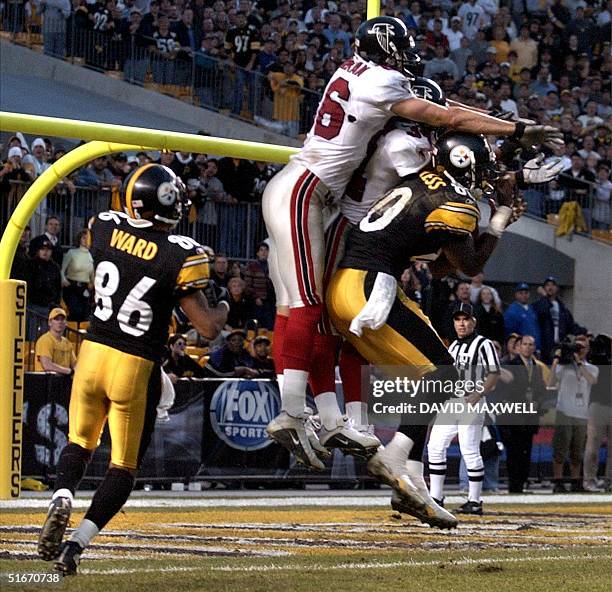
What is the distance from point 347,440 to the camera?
6.69 meters

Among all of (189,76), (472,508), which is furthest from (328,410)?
(189,76)

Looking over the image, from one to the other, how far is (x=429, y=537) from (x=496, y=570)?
1950 millimetres

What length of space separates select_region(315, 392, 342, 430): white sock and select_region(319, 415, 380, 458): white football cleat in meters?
0.02

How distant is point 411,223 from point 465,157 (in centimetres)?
39

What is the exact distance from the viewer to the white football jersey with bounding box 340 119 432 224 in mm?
6703

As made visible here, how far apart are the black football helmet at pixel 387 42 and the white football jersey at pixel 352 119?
6 centimetres

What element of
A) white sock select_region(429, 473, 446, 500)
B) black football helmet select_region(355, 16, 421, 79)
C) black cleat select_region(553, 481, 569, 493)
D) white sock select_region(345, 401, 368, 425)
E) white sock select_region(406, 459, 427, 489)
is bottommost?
black cleat select_region(553, 481, 569, 493)

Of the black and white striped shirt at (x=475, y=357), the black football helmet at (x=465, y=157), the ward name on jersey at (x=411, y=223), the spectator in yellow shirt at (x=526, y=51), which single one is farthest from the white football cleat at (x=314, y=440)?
the spectator in yellow shirt at (x=526, y=51)

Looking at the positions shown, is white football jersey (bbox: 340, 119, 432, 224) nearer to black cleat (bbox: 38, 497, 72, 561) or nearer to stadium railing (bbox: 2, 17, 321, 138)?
black cleat (bbox: 38, 497, 72, 561)

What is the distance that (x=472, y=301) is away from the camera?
51.9 ft

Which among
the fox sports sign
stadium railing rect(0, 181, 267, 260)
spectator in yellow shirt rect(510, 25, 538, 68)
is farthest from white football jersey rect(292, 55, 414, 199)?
spectator in yellow shirt rect(510, 25, 538, 68)

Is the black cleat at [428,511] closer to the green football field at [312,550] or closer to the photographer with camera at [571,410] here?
the green football field at [312,550]

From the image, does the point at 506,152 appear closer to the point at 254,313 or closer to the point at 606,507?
the point at 606,507

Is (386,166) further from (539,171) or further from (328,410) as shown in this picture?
(328,410)
